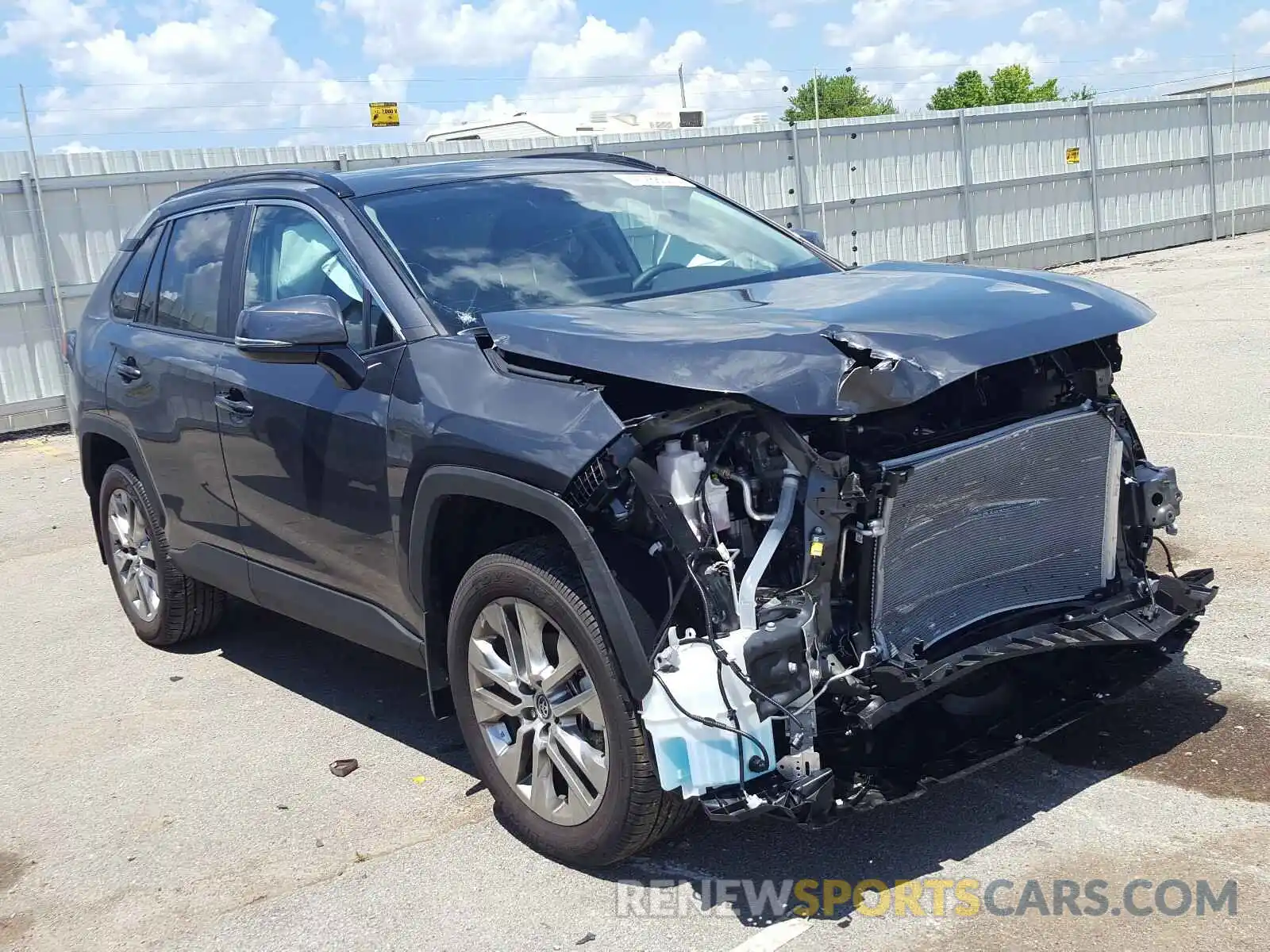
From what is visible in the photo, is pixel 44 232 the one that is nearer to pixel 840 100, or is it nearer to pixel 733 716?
pixel 733 716

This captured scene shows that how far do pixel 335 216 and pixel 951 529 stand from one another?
236cm

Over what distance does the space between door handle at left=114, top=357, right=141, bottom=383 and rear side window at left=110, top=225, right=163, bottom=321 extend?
0.24 meters

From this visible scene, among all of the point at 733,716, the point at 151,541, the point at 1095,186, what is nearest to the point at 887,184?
the point at 1095,186

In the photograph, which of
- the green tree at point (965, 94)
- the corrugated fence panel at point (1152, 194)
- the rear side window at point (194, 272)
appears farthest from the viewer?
the green tree at point (965, 94)

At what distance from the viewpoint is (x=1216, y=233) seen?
2431cm

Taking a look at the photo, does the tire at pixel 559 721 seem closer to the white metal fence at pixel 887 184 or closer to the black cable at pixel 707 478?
the black cable at pixel 707 478

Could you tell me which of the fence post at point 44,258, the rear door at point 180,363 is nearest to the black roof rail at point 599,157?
the rear door at point 180,363

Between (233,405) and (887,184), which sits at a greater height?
(887,184)

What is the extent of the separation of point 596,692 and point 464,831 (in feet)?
2.98

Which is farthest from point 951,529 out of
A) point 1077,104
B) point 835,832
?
point 1077,104

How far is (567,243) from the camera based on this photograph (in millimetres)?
4621

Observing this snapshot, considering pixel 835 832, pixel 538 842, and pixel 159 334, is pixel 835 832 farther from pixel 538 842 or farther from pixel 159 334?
pixel 159 334

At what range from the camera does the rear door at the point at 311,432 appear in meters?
4.18

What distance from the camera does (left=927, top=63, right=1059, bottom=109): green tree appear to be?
8050 cm
